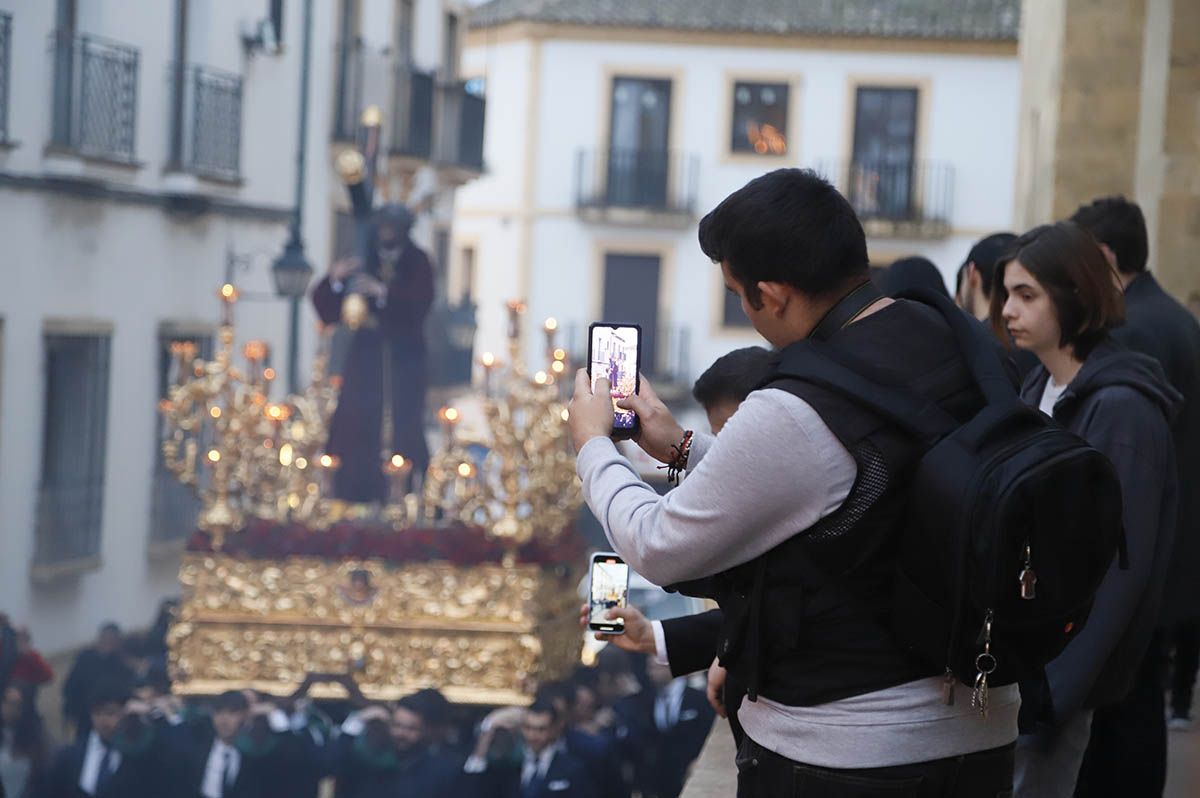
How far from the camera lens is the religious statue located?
11.0m

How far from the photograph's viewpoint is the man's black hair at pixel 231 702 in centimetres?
980

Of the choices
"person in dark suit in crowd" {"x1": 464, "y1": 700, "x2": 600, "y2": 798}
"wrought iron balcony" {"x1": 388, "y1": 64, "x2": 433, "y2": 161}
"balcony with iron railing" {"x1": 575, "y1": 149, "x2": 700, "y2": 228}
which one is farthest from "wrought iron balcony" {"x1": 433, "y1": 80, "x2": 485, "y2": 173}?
"person in dark suit in crowd" {"x1": 464, "y1": 700, "x2": 600, "y2": 798}

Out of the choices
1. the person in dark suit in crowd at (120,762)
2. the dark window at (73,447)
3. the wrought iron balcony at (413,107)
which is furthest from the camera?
the wrought iron balcony at (413,107)

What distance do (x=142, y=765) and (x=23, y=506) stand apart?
245cm

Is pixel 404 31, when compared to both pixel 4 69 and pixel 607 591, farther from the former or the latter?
pixel 607 591

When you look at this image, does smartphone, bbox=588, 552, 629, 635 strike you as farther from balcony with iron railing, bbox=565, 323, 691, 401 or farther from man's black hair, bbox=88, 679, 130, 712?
balcony with iron railing, bbox=565, 323, 691, 401

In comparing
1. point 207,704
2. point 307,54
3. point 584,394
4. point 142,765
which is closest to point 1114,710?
point 584,394

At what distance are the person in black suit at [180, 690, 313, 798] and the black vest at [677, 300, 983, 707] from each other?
742 centimetres

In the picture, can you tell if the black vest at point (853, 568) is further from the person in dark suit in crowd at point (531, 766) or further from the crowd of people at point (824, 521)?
the person in dark suit in crowd at point (531, 766)

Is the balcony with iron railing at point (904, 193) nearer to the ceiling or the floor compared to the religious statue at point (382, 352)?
nearer to the ceiling

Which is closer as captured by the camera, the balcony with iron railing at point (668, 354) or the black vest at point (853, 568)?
the black vest at point (853, 568)

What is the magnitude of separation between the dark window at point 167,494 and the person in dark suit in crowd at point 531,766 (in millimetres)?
4064

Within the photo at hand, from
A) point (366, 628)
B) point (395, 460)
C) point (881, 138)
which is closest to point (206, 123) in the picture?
point (395, 460)

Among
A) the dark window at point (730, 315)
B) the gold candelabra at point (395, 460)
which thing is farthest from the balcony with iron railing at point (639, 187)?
the gold candelabra at point (395, 460)
